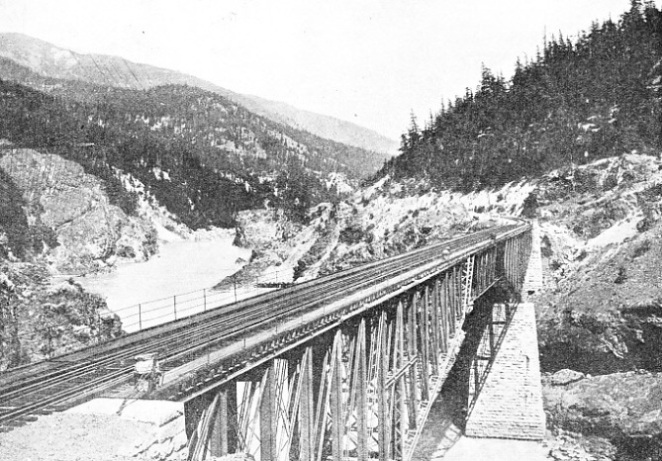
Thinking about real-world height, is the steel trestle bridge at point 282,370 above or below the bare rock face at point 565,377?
above

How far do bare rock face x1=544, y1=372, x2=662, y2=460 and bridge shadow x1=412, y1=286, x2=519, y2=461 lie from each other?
5383mm

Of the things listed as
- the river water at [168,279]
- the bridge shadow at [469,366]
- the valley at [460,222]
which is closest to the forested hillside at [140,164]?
the valley at [460,222]

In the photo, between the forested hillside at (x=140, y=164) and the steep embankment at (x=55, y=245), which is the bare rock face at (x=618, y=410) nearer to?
the steep embankment at (x=55, y=245)

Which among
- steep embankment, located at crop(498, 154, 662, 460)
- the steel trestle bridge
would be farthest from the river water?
the steel trestle bridge

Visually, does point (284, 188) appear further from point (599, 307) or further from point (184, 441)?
point (184, 441)

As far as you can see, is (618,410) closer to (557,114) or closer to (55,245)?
(557,114)

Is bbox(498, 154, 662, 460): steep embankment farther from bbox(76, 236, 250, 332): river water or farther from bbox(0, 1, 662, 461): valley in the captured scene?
bbox(76, 236, 250, 332): river water

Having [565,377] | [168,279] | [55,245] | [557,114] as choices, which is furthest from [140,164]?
[565,377]

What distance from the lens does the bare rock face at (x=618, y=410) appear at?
3225cm

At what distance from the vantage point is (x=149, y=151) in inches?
6457

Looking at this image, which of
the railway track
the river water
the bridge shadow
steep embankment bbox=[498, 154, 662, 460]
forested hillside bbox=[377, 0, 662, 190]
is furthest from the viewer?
forested hillside bbox=[377, 0, 662, 190]

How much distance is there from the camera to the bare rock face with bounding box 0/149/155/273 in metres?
79.0

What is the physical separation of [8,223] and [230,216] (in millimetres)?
112785

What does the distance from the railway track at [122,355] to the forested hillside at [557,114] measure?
68689 millimetres
